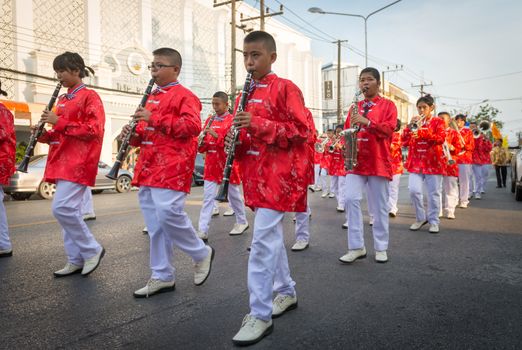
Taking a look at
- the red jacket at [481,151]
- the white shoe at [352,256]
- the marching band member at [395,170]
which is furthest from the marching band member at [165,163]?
the red jacket at [481,151]

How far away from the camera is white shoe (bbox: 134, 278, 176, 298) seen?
385cm

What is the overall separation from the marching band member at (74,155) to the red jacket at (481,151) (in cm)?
1290

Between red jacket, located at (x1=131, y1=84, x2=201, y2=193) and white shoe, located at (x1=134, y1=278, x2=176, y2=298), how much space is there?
0.83m

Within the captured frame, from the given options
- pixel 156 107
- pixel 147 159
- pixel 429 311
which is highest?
pixel 156 107

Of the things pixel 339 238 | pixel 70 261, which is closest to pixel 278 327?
pixel 70 261

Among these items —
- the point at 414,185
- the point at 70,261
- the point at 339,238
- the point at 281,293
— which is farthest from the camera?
the point at 414,185

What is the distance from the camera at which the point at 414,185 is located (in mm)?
7383

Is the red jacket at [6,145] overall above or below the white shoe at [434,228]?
above

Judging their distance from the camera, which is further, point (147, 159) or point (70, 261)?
point (70, 261)

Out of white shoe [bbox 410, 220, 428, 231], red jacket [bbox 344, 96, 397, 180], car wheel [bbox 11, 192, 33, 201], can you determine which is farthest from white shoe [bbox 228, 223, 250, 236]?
car wheel [bbox 11, 192, 33, 201]

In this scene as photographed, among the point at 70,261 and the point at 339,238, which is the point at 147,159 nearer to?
the point at 70,261

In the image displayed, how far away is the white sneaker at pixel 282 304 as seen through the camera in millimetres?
3363

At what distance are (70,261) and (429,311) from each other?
3401 mm

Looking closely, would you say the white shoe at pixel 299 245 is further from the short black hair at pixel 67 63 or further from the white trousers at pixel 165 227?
the short black hair at pixel 67 63
